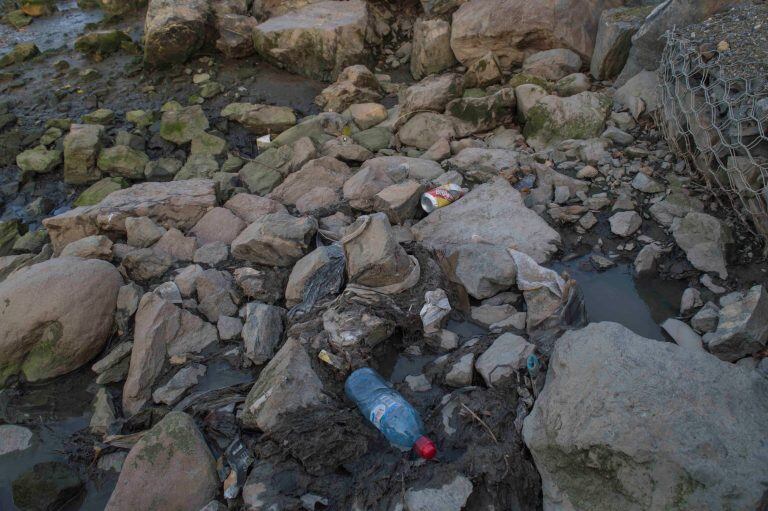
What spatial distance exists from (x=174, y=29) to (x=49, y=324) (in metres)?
5.32

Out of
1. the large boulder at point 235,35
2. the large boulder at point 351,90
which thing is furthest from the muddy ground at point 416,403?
the large boulder at point 235,35

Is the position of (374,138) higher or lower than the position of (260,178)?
higher

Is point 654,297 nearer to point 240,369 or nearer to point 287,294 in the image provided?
point 287,294

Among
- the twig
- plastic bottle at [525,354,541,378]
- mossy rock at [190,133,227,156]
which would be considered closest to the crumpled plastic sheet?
plastic bottle at [525,354,541,378]

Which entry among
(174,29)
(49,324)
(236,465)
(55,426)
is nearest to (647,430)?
(236,465)

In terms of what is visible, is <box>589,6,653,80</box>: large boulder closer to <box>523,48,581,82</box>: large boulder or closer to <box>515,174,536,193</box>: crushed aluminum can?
<box>523,48,581,82</box>: large boulder

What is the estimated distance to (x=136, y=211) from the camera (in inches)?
170

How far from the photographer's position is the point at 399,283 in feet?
10.5

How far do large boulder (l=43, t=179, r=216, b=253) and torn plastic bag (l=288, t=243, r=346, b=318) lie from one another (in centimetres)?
158

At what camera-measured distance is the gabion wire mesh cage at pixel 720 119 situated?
9.89 feet

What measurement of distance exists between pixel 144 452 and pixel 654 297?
2.84m

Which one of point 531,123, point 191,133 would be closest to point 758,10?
point 531,123

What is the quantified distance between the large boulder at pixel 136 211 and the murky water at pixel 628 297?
114 inches

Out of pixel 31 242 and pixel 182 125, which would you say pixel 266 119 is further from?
pixel 31 242
